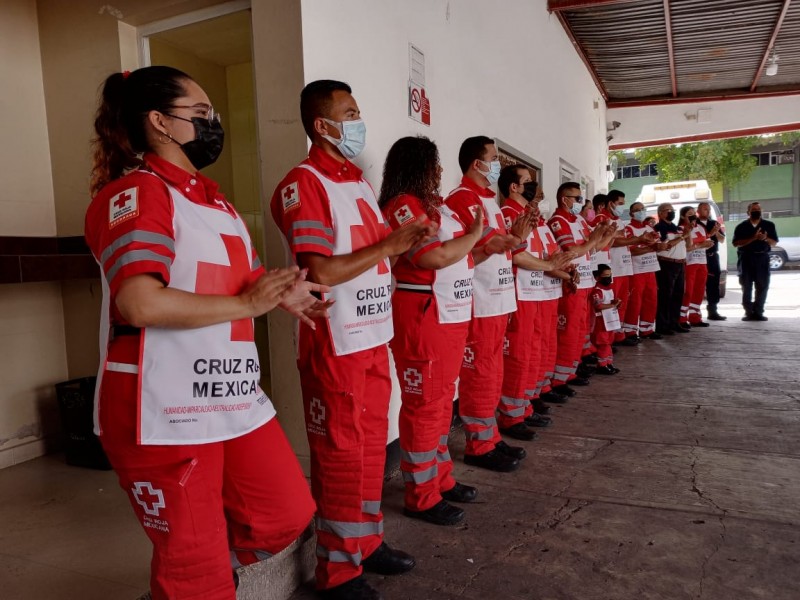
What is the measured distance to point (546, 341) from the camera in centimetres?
463

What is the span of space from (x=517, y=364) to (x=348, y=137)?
2267 mm

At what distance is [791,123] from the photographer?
12375 millimetres

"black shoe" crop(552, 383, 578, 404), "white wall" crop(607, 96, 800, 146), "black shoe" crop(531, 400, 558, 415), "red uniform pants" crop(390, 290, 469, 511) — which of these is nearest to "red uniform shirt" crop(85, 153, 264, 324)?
"red uniform pants" crop(390, 290, 469, 511)

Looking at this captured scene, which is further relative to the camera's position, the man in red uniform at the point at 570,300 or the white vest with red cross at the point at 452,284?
the man in red uniform at the point at 570,300

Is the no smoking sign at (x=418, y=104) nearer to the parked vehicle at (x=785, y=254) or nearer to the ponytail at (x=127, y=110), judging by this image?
the ponytail at (x=127, y=110)

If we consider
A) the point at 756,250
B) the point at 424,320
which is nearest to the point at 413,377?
the point at 424,320

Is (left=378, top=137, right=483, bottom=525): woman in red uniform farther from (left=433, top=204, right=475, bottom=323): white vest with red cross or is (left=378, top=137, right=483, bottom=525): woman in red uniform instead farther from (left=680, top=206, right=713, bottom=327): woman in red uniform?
(left=680, top=206, right=713, bottom=327): woman in red uniform

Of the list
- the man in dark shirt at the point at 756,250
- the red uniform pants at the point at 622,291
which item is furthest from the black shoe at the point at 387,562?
the man in dark shirt at the point at 756,250

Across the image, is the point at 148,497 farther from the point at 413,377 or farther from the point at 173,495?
the point at 413,377

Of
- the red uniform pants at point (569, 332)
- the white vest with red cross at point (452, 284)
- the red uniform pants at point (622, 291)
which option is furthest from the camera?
the red uniform pants at point (622, 291)

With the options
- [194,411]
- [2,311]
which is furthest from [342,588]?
[2,311]

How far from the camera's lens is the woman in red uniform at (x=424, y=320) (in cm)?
276

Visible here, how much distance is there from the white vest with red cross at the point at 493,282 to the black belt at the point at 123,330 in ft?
7.14

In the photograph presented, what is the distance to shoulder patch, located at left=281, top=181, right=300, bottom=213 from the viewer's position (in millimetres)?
2119
